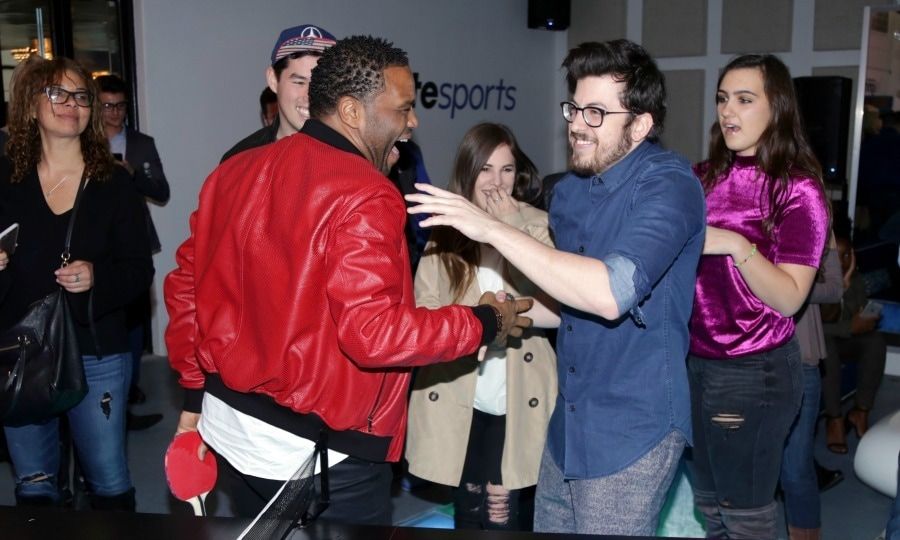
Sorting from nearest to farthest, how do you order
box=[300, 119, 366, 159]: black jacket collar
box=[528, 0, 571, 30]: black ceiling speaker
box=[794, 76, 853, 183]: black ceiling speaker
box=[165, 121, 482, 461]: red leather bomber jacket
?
box=[165, 121, 482, 461]: red leather bomber jacket < box=[300, 119, 366, 159]: black jacket collar < box=[794, 76, 853, 183]: black ceiling speaker < box=[528, 0, 571, 30]: black ceiling speaker

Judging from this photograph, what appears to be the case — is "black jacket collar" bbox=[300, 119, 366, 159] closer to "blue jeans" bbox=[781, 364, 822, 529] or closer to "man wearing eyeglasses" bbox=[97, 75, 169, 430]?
"blue jeans" bbox=[781, 364, 822, 529]

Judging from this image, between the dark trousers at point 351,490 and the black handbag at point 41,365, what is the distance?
848 millimetres

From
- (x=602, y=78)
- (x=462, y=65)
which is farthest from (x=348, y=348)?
(x=462, y=65)

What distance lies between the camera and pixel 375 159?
6.08 feet

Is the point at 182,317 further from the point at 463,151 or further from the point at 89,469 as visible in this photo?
the point at 463,151

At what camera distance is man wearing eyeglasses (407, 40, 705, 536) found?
1.80 m

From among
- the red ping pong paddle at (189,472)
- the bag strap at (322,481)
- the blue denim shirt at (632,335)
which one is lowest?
the red ping pong paddle at (189,472)

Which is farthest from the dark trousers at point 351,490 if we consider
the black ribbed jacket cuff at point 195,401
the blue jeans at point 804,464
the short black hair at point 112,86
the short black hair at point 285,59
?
the short black hair at point 112,86

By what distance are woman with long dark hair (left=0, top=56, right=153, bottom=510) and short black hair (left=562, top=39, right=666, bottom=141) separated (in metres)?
1.64

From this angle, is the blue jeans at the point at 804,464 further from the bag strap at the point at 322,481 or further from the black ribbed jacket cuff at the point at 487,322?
A: the bag strap at the point at 322,481

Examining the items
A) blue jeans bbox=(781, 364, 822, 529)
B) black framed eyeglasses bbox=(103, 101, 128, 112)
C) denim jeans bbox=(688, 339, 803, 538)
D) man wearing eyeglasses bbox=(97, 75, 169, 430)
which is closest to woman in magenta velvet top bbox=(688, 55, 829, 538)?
denim jeans bbox=(688, 339, 803, 538)

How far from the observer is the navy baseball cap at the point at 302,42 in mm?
2592

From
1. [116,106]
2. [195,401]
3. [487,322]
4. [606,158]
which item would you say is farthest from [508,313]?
[116,106]

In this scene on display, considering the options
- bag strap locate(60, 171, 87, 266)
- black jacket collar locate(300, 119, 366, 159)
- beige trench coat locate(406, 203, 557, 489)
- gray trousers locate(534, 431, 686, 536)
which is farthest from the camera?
beige trench coat locate(406, 203, 557, 489)
